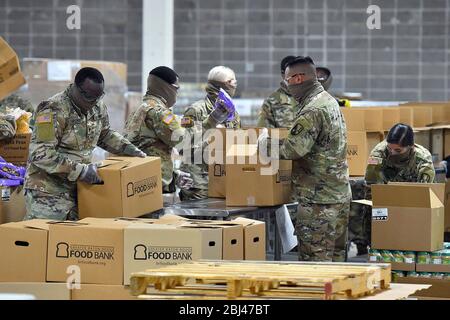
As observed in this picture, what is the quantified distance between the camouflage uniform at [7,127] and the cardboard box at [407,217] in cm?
250

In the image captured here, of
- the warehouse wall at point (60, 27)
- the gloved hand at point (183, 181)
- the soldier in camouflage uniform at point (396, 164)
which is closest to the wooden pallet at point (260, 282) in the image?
the gloved hand at point (183, 181)

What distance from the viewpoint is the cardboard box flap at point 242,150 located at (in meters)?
6.72

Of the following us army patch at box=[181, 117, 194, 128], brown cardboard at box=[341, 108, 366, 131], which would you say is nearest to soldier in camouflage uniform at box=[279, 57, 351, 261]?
us army patch at box=[181, 117, 194, 128]

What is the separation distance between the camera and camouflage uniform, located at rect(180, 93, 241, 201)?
7.50 m

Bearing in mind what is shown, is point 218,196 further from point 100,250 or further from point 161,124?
point 100,250

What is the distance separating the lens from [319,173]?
21.2 ft

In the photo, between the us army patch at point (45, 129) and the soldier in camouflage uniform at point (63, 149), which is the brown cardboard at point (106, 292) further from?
the us army patch at point (45, 129)

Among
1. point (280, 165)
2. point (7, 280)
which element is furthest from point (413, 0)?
point (7, 280)

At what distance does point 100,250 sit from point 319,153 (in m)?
1.84

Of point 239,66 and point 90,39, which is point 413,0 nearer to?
point 239,66

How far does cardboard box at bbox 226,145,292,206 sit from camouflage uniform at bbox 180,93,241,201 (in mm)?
750

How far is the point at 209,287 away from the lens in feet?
13.6

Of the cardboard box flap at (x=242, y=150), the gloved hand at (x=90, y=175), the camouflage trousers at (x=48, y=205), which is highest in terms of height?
the cardboard box flap at (x=242, y=150)
